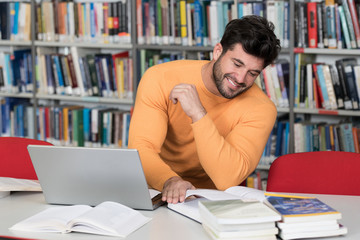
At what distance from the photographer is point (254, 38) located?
1.97m

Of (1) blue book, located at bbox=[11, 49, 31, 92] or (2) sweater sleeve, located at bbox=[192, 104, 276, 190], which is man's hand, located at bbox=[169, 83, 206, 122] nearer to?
(2) sweater sleeve, located at bbox=[192, 104, 276, 190]

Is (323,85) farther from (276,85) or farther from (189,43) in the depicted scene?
(189,43)

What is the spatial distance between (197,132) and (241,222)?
24.5 inches

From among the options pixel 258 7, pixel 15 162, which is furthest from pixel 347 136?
pixel 15 162

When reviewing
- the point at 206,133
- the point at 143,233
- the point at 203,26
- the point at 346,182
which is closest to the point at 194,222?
the point at 143,233

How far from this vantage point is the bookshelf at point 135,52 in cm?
315

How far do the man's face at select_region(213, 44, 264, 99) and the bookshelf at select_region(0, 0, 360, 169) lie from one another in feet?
3.97

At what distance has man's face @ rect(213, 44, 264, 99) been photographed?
199 cm

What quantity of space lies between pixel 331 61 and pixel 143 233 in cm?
240

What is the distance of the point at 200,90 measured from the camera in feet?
7.15

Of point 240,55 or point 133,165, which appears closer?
point 133,165

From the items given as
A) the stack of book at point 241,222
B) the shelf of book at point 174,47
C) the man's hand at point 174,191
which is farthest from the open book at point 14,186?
the shelf of book at point 174,47

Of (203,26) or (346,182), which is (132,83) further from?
(346,182)

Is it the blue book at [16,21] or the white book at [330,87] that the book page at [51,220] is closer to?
the white book at [330,87]
